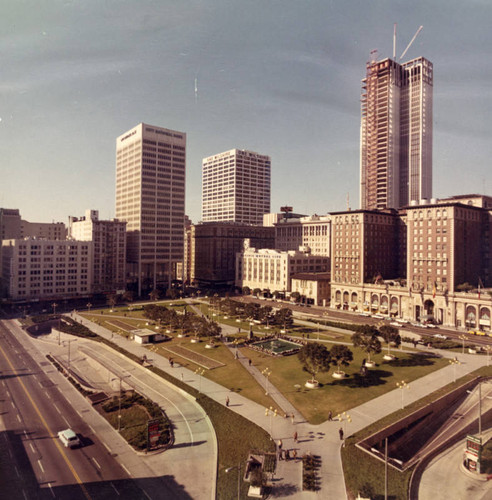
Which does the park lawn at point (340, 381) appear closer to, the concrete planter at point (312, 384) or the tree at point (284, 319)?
the concrete planter at point (312, 384)

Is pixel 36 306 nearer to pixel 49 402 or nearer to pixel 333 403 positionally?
pixel 49 402

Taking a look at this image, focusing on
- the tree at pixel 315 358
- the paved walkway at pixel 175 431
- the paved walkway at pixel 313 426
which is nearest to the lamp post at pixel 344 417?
the paved walkway at pixel 313 426

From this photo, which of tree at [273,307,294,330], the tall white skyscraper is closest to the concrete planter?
tree at [273,307,294,330]

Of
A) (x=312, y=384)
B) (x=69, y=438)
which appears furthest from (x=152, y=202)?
(x=69, y=438)

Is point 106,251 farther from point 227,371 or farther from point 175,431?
point 175,431

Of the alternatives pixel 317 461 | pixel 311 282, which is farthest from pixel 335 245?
pixel 317 461

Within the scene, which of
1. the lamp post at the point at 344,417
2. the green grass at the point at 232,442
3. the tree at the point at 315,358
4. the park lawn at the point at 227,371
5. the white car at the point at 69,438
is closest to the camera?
the green grass at the point at 232,442

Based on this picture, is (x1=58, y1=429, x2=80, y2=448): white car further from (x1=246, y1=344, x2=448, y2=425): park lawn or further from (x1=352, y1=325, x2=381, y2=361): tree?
(x1=352, y1=325, x2=381, y2=361): tree
